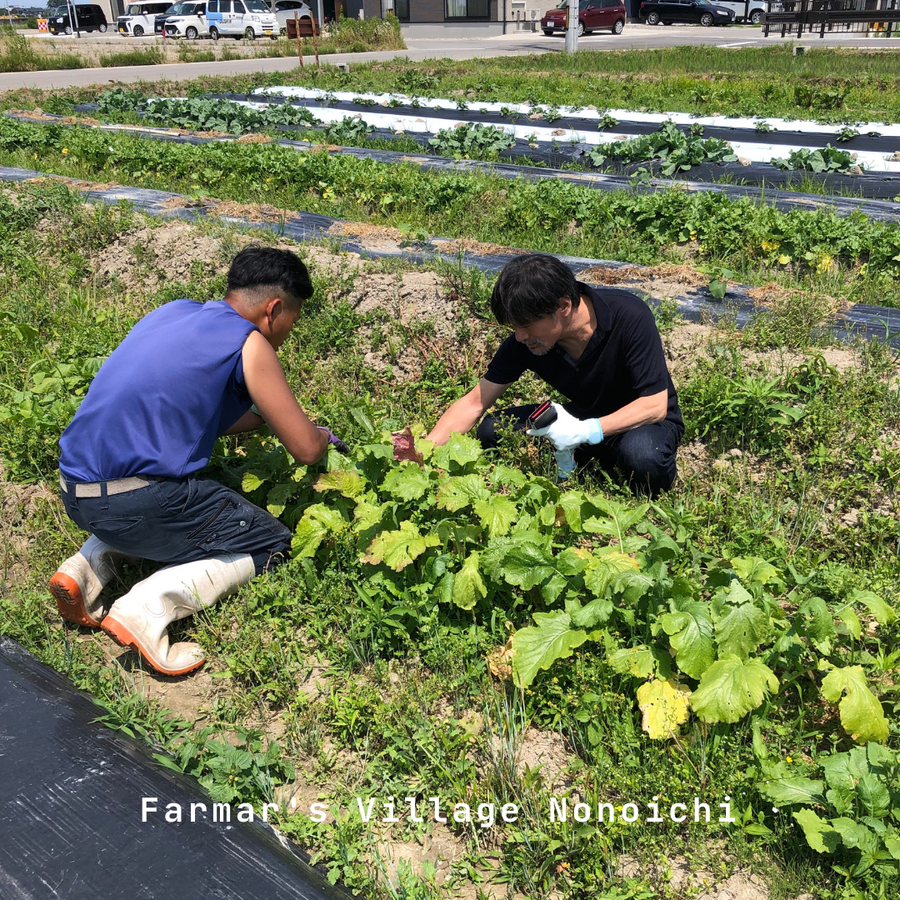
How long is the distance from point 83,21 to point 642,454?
171 ft

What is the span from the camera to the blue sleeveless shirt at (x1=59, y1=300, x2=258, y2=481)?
2.85m

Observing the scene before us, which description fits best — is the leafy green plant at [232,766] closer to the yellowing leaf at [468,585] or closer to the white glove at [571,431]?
the yellowing leaf at [468,585]

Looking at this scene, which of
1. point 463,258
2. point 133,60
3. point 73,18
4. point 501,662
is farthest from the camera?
point 73,18

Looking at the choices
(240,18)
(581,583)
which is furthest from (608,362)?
(240,18)

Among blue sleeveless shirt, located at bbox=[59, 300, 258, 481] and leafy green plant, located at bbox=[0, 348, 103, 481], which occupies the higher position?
blue sleeveless shirt, located at bbox=[59, 300, 258, 481]

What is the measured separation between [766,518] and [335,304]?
3.00m

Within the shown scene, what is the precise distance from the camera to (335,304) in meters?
5.22

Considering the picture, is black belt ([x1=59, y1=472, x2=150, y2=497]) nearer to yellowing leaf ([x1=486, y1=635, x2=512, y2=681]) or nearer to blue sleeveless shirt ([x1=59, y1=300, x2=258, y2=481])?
blue sleeveless shirt ([x1=59, y1=300, x2=258, y2=481])

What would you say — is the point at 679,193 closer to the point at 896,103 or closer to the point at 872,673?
the point at 872,673

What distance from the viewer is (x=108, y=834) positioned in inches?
78.1

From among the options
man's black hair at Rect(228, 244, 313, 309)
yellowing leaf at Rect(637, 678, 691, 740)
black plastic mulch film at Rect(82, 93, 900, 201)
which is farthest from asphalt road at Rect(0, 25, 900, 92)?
yellowing leaf at Rect(637, 678, 691, 740)

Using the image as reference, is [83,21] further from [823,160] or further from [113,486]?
[113,486]

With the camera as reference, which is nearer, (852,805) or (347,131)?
(852,805)

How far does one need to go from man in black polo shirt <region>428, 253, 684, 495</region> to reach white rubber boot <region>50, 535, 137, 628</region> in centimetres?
145
